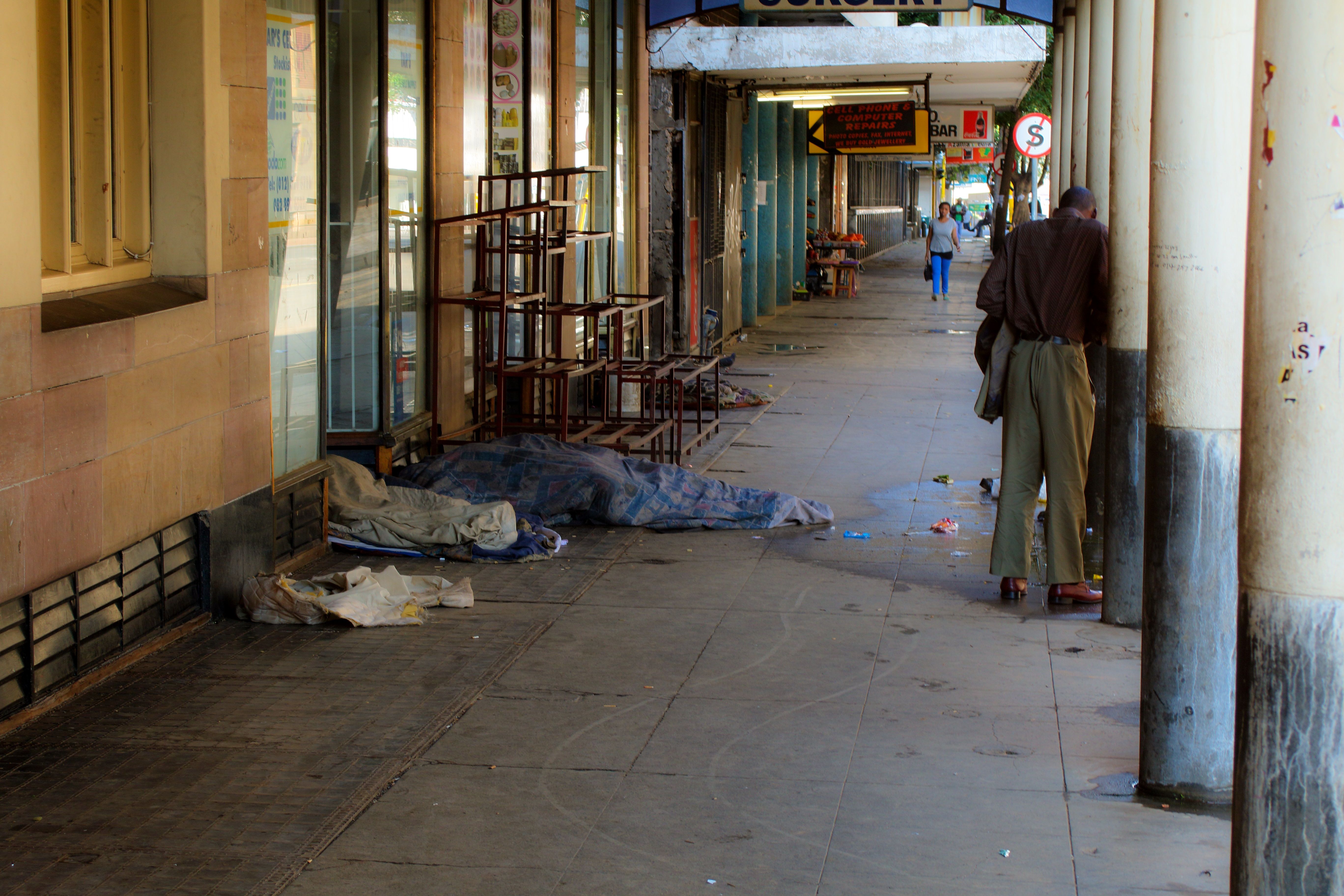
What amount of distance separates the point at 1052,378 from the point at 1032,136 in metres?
14.7

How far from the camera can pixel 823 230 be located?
3294cm

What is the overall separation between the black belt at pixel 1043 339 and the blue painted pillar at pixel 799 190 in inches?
775

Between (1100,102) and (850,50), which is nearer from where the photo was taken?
(1100,102)

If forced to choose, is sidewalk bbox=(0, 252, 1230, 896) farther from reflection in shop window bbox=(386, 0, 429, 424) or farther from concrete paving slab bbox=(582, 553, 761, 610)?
reflection in shop window bbox=(386, 0, 429, 424)

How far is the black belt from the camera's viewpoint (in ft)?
22.6

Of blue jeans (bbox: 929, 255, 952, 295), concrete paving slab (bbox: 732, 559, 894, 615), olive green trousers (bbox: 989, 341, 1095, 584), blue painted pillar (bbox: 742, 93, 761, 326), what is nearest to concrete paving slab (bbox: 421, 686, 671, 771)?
concrete paving slab (bbox: 732, 559, 894, 615)

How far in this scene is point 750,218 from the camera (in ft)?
74.8

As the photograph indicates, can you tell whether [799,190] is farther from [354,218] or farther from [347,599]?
[347,599]

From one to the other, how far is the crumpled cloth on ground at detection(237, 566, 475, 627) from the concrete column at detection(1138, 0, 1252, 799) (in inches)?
129

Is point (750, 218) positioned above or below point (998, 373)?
above

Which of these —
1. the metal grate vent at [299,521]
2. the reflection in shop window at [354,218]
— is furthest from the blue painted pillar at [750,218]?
the metal grate vent at [299,521]

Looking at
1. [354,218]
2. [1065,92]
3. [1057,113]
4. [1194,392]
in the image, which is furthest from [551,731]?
[1057,113]

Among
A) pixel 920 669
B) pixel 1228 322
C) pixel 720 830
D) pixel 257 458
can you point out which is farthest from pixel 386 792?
pixel 1228 322

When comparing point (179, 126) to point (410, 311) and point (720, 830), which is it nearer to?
point (410, 311)
